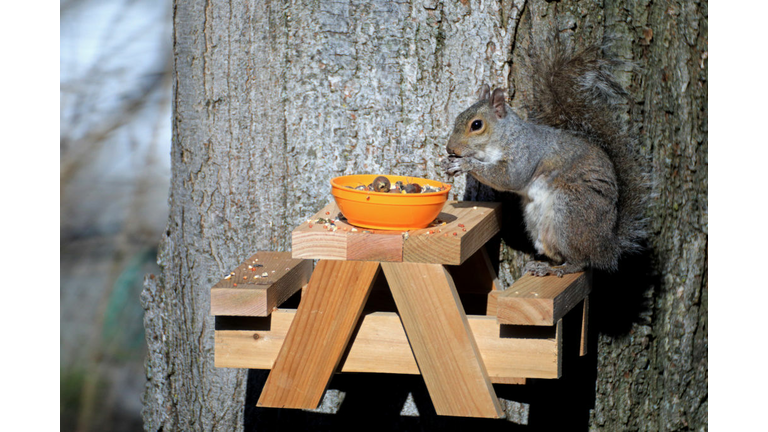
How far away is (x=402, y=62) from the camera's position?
5.04ft

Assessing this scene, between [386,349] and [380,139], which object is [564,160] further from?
[386,349]

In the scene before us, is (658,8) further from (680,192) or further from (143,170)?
(143,170)

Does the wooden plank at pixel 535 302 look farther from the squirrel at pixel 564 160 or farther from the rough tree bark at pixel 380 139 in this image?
the rough tree bark at pixel 380 139

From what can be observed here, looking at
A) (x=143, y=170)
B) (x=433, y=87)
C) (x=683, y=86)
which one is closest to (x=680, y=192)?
(x=683, y=86)

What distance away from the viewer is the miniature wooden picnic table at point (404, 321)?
3.91 feet

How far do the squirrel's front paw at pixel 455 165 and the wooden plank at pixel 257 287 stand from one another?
15.2 inches

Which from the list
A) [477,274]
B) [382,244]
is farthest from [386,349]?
[477,274]

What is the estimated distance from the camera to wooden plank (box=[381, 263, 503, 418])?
1.20 m

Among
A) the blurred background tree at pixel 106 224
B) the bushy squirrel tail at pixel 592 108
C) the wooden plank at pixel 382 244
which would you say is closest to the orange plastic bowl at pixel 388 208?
the wooden plank at pixel 382 244

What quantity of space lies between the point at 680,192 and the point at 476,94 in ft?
2.09

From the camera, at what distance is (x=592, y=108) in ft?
5.09

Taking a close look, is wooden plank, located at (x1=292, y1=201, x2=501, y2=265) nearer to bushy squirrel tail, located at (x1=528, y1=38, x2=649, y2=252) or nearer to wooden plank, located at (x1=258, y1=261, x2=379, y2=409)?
wooden plank, located at (x1=258, y1=261, x2=379, y2=409)

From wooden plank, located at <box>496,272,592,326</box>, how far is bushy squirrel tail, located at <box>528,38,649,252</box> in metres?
0.31

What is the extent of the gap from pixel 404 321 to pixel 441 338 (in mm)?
75
